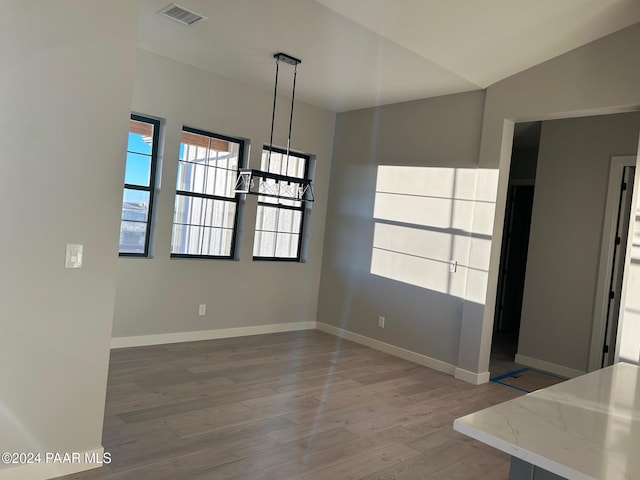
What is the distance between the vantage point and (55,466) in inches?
97.5

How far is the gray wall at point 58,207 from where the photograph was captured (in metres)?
2.28

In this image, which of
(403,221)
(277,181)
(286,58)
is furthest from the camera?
(403,221)

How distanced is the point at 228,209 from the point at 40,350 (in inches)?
130

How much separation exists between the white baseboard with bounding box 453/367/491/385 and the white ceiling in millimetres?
2794

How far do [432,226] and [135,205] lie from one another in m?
3.07

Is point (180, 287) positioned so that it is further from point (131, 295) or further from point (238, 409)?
point (238, 409)

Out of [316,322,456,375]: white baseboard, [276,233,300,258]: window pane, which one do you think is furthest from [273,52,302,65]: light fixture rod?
[316,322,456,375]: white baseboard

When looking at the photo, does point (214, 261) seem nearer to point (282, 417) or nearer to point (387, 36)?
point (282, 417)

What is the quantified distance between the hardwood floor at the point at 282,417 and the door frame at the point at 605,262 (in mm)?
1193

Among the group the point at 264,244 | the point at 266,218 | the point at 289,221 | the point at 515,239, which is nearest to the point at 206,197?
the point at 266,218

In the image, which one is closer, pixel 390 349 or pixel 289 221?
pixel 390 349

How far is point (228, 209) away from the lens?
5.57 meters

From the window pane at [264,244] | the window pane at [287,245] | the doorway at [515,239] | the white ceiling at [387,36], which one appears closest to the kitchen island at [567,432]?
the white ceiling at [387,36]

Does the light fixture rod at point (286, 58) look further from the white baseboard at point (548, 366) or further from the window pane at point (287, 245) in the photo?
the white baseboard at point (548, 366)
